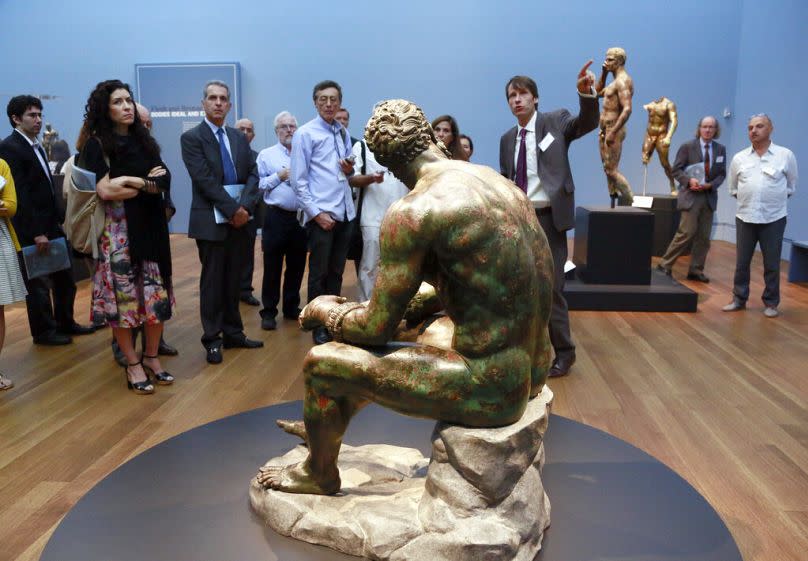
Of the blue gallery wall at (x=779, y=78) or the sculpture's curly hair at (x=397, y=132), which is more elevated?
the blue gallery wall at (x=779, y=78)

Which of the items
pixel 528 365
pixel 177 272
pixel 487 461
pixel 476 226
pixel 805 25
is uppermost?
pixel 805 25

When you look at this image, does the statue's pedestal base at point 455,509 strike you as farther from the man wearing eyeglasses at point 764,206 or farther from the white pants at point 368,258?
the man wearing eyeglasses at point 764,206

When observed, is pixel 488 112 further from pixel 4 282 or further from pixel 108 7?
pixel 4 282

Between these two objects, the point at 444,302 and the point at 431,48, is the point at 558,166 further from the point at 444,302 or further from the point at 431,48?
the point at 431,48

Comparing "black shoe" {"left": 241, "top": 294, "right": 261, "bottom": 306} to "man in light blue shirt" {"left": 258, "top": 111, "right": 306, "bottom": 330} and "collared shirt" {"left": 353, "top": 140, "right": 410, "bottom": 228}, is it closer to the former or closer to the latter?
"man in light blue shirt" {"left": 258, "top": 111, "right": 306, "bottom": 330}

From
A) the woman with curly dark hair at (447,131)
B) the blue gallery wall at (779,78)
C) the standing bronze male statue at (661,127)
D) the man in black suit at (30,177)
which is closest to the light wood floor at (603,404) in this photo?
the man in black suit at (30,177)

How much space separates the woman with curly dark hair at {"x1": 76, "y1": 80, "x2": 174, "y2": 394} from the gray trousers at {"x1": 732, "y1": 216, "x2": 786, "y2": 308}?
4.82m

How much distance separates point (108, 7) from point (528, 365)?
1125 centimetres

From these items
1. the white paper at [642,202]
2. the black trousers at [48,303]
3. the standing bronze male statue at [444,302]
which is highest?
the standing bronze male statue at [444,302]

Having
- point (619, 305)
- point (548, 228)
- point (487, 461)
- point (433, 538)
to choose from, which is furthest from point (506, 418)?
point (619, 305)

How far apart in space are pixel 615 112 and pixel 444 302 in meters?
5.83

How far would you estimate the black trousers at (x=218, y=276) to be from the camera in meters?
4.59

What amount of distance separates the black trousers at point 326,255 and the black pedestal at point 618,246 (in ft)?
8.17

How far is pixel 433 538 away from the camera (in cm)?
194
